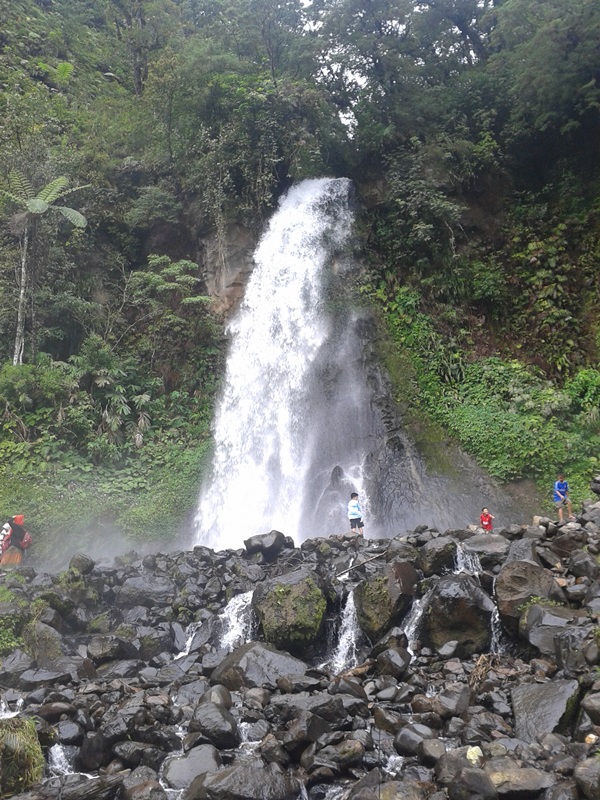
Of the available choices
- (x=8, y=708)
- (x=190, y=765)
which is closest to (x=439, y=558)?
(x=190, y=765)

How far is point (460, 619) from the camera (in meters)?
7.23

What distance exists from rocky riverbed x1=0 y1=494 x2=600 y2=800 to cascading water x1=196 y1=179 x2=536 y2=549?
2.96 meters

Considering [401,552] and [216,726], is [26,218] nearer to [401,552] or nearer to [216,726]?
[401,552]

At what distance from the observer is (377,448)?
563 inches

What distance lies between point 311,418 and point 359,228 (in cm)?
719

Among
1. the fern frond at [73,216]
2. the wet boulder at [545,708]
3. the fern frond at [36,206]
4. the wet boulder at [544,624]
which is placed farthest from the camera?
the fern frond at [73,216]

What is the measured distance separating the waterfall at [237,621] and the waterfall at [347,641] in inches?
53.4

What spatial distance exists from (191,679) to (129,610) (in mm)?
2622

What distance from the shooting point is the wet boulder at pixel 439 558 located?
8.30 metres

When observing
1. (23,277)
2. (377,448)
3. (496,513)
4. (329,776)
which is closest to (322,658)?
(329,776)

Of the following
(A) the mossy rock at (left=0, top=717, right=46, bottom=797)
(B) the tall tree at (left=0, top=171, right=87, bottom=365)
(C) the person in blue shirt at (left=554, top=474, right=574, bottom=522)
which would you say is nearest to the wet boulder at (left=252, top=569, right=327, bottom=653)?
(A) the mossy rock at (left=0, top=717, right=46, bottom=797)

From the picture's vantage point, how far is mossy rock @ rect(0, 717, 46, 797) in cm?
523

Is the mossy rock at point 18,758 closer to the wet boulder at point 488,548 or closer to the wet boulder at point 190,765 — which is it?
the wet boulder at point 190,765

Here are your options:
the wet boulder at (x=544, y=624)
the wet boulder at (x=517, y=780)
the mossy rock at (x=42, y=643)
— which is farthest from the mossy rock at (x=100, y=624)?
the wet boulder at (x=517, y=780)
